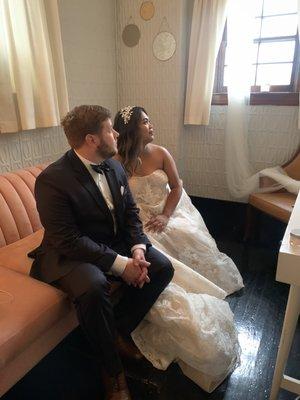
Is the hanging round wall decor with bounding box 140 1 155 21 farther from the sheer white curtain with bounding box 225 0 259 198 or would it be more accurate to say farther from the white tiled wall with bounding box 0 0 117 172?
the sheer white curtain with bounding box 225 0 259 198

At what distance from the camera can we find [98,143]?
1.32m

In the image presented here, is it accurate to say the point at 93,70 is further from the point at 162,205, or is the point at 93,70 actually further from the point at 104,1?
the point at 162,205

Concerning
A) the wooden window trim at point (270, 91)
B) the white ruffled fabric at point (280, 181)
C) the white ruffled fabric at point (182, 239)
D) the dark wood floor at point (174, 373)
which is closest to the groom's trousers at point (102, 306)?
the dark wood floor at point (174, 373)

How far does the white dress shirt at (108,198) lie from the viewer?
1.28m

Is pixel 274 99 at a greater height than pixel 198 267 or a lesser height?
greater

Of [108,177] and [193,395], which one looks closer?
[193,395]

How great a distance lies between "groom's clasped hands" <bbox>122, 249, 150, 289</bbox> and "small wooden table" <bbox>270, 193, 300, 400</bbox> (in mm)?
586

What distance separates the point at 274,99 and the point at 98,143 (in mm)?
1855

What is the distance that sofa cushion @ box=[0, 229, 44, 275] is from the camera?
1.46 metres

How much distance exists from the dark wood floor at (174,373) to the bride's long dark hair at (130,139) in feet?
3.47

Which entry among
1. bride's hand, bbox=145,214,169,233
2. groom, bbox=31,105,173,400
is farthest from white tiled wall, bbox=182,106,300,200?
groom, bbox=31,105,173,400

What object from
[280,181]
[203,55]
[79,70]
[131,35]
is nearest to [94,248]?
[280,181]

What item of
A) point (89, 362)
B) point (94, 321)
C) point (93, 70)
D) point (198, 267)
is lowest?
point (89, 362)

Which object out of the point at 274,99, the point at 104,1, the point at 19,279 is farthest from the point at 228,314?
the point at 104,1
